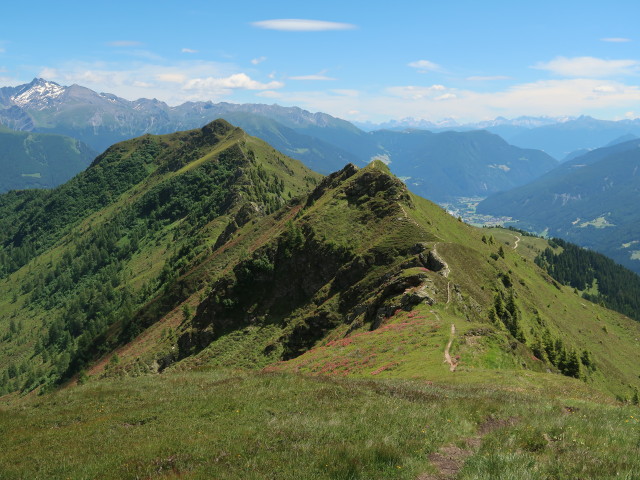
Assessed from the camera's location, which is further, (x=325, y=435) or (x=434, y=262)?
(x=434, y=262)

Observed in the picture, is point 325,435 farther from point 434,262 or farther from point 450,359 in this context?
point 434,262

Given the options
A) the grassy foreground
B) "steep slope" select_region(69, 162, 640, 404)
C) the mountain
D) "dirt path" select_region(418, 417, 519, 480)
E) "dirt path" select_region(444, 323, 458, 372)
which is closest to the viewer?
"dirt path" select_region(418, 417, 519, 480)

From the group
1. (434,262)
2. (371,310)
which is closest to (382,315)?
(371,310)

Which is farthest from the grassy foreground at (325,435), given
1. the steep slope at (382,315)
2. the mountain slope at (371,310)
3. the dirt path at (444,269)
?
the dirt path at (444,269)

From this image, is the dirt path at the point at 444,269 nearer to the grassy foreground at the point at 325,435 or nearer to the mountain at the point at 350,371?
the mountain at the point at 350,371

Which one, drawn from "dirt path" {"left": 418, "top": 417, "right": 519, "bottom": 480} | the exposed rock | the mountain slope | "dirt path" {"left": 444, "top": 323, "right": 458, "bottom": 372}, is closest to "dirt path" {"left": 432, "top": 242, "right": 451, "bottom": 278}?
the exposed rock

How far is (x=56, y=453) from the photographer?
21609 millimetres

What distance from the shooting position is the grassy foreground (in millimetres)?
16406

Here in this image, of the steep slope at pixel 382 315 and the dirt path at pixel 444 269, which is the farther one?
the dirt path at pixel 444 269

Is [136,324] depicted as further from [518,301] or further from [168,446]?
[168,446]

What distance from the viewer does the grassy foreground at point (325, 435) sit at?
646 inches

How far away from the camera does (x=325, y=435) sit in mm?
20203

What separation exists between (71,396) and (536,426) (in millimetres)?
35654

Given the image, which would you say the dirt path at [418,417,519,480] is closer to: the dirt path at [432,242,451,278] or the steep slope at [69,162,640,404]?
the steep slope at [69,162,640,404]
